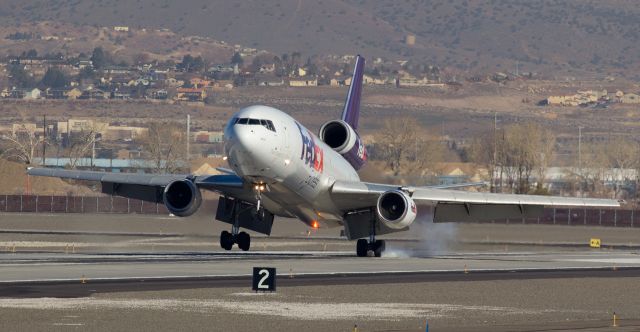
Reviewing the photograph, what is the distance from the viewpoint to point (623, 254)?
75.7 metres

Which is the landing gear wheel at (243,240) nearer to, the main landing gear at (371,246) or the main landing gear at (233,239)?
the main landing gear at (233,239)

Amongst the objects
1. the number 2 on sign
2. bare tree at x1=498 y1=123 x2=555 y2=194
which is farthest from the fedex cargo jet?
bare tree at x1=498 y1=123 x2=555 y2=194

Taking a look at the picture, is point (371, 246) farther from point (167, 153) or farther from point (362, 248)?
point (167, 153)

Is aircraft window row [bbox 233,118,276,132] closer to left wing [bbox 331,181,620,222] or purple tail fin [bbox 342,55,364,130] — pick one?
left wing [bbox 331,181,620,222]

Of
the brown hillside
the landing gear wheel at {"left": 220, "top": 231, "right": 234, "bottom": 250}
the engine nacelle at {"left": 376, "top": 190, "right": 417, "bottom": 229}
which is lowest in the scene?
the brown hillside

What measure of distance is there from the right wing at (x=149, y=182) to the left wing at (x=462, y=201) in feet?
14.2

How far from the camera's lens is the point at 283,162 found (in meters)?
59.5

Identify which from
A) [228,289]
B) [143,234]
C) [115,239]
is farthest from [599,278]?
[143,234]

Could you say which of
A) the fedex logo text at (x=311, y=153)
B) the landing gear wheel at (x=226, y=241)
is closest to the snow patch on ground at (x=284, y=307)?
the fedex logo text at (x=311, y=153)

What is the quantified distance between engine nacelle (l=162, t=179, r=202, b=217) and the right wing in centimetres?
38

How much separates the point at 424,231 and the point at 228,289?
33.5 meters

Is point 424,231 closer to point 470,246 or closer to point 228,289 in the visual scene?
point 470,246

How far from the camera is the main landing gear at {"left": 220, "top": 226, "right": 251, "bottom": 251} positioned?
6412cm

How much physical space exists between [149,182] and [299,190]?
8176 millimetres
